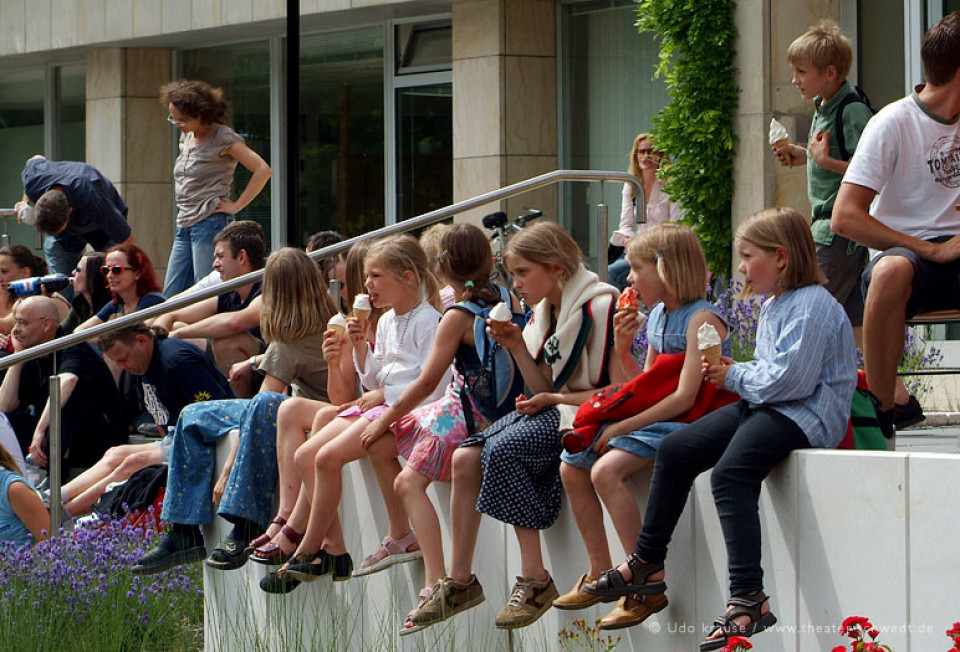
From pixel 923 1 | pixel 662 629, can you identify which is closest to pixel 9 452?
pixel 662 629

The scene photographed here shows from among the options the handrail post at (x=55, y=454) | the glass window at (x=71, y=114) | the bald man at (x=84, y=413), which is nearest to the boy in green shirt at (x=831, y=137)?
the handrail post at (x=55, y=454)

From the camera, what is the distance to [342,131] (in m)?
17.0

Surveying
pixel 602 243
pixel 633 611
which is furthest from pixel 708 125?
pixel 633 611

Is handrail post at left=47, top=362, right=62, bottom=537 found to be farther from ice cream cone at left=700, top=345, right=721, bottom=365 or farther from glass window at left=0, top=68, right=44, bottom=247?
glass window at left=0, top=68, right=44, bottom=247

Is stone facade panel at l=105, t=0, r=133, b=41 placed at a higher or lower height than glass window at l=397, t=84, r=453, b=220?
higher

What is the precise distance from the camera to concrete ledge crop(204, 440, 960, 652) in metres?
4.77

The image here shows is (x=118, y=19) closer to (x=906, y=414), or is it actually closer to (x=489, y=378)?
(x=489, y=378)

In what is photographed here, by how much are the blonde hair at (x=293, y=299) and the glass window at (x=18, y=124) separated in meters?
14.1

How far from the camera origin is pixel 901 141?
6148 mm

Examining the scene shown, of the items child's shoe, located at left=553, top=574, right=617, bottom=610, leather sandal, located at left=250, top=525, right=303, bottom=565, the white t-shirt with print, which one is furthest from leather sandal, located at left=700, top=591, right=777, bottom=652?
leather sandal, located at left=250, top=525, right=303, bottom=565

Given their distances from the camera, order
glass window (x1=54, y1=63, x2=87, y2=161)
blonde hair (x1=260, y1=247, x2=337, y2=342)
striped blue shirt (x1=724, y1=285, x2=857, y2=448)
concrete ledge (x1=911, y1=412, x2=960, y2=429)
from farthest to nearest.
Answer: glass window (x1=54, y1=63, x2=87, y2=161), concrete ledge (x1=911, y1=412, x2=960, y2=429), blonde hair (x1=260, y1=247, x2=337, y2=342), striped blue shirt (x1=724, y1=285, x2=857, y2=448)

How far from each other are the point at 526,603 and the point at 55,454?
3.33 m

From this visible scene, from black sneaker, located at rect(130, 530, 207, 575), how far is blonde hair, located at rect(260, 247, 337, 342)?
103cm

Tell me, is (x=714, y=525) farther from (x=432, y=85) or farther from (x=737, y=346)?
(x=432, y=85)
